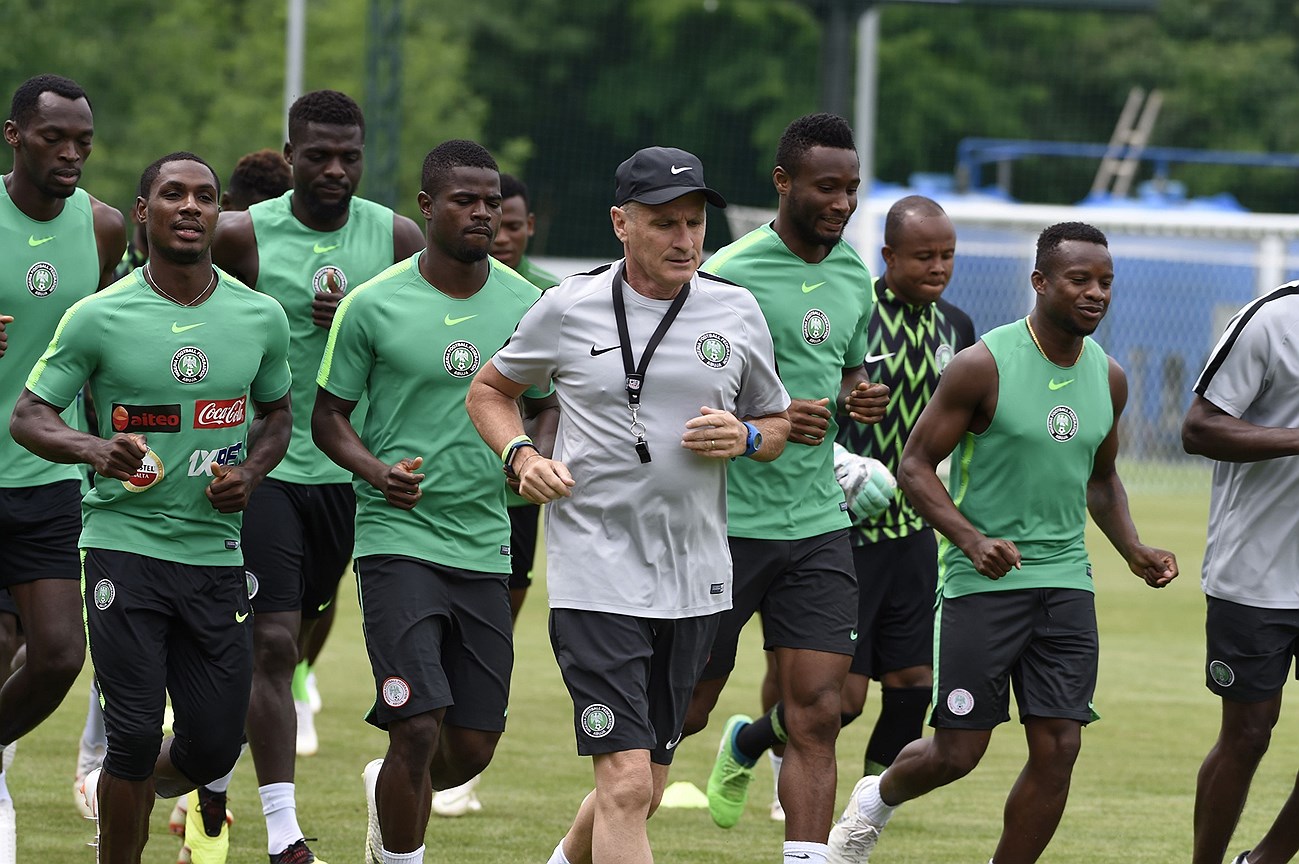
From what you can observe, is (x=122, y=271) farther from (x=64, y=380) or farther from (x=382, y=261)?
(x=64, y=380)

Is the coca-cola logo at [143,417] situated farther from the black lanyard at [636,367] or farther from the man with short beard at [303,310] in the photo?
the black lanyard at [636,367]

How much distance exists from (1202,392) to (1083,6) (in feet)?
63.6

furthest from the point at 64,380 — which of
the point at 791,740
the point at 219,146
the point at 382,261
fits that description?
the point at 219,146

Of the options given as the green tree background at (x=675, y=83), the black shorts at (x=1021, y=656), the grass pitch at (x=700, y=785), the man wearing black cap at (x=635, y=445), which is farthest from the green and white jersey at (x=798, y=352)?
the green tree background at (x=675, y=83)

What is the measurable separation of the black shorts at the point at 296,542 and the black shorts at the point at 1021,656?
233cm

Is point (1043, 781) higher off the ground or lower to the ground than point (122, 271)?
lower

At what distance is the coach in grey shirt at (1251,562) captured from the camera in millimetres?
7402

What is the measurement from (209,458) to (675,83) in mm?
38079

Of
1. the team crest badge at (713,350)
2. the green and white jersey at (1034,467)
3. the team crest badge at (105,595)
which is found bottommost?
the team crest badge at (105,595)

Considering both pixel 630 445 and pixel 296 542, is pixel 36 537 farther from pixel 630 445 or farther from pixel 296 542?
pixel 630 445

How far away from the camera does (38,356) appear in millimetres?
7781

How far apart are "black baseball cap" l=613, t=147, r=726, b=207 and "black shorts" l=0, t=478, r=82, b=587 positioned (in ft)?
9.27

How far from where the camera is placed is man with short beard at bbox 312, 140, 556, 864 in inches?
268

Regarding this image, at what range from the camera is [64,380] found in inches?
259
